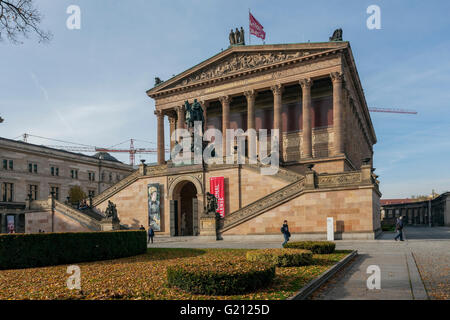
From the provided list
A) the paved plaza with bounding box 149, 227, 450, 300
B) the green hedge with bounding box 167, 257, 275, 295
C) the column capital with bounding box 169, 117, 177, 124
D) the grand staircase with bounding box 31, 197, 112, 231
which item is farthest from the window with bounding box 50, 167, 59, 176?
the green hedge with bounding box 167, 257, 275, 295

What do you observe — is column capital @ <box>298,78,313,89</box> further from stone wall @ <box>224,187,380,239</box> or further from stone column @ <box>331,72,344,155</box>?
stone wall @ <box>224,187,380,239</box>

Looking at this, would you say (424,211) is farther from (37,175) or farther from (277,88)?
(37,175)

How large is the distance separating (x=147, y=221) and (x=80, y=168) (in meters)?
42.3

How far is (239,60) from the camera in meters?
54.3

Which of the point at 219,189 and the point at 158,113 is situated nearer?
the point at 219,189

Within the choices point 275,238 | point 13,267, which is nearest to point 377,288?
point 13,267

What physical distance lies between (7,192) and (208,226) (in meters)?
47.2

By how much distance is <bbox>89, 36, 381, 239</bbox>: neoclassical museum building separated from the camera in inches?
1283

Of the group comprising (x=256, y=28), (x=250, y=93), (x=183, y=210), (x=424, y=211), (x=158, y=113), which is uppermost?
(x=256, y=28)

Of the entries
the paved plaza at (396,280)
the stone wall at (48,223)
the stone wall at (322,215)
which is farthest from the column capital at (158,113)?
the paved plaza at (396,280)

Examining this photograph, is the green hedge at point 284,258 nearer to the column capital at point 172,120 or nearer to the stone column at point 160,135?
the stone column at point 160,135

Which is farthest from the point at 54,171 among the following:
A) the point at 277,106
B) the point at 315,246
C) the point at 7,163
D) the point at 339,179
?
the point at 315,246

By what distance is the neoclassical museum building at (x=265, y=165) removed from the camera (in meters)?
32.7

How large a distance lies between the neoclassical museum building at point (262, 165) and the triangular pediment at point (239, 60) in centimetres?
14
